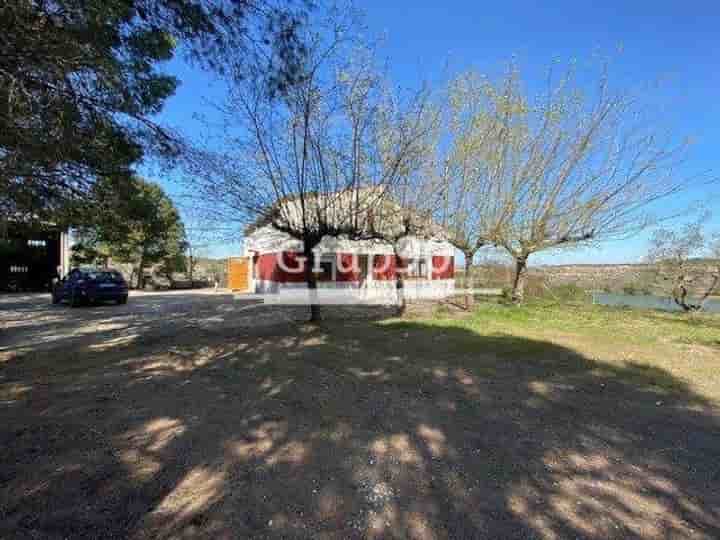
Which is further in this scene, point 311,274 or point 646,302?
point 646,302

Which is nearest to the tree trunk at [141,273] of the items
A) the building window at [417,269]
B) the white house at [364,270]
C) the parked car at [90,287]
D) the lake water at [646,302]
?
the white house at [364,270]

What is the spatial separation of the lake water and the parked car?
18978 millimetres

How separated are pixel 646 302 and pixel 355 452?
15.1 metres

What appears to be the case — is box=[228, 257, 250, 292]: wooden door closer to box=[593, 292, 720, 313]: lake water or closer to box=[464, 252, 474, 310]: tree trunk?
box=[464, 252, 474, 310]: tree trunk

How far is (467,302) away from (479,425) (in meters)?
9.09

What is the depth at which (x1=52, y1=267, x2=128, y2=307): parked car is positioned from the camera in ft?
39.9

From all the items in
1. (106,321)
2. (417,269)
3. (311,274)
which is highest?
(417,269)

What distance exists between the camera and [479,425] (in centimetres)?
316

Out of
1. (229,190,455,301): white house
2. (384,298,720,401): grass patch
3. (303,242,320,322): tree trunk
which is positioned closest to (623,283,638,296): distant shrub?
(384,298,720,401): grass patch

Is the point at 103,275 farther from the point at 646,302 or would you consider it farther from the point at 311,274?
the point at 646,302

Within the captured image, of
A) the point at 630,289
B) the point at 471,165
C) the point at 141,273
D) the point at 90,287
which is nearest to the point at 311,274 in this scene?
the point at 471,165

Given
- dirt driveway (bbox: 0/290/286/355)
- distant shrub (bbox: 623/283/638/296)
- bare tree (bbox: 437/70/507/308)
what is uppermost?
bare tree (bbox: 437/70/507/308)

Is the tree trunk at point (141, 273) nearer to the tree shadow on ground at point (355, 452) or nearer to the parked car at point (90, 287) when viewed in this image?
the parked car at point (90, 287)

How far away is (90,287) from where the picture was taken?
1224cm
